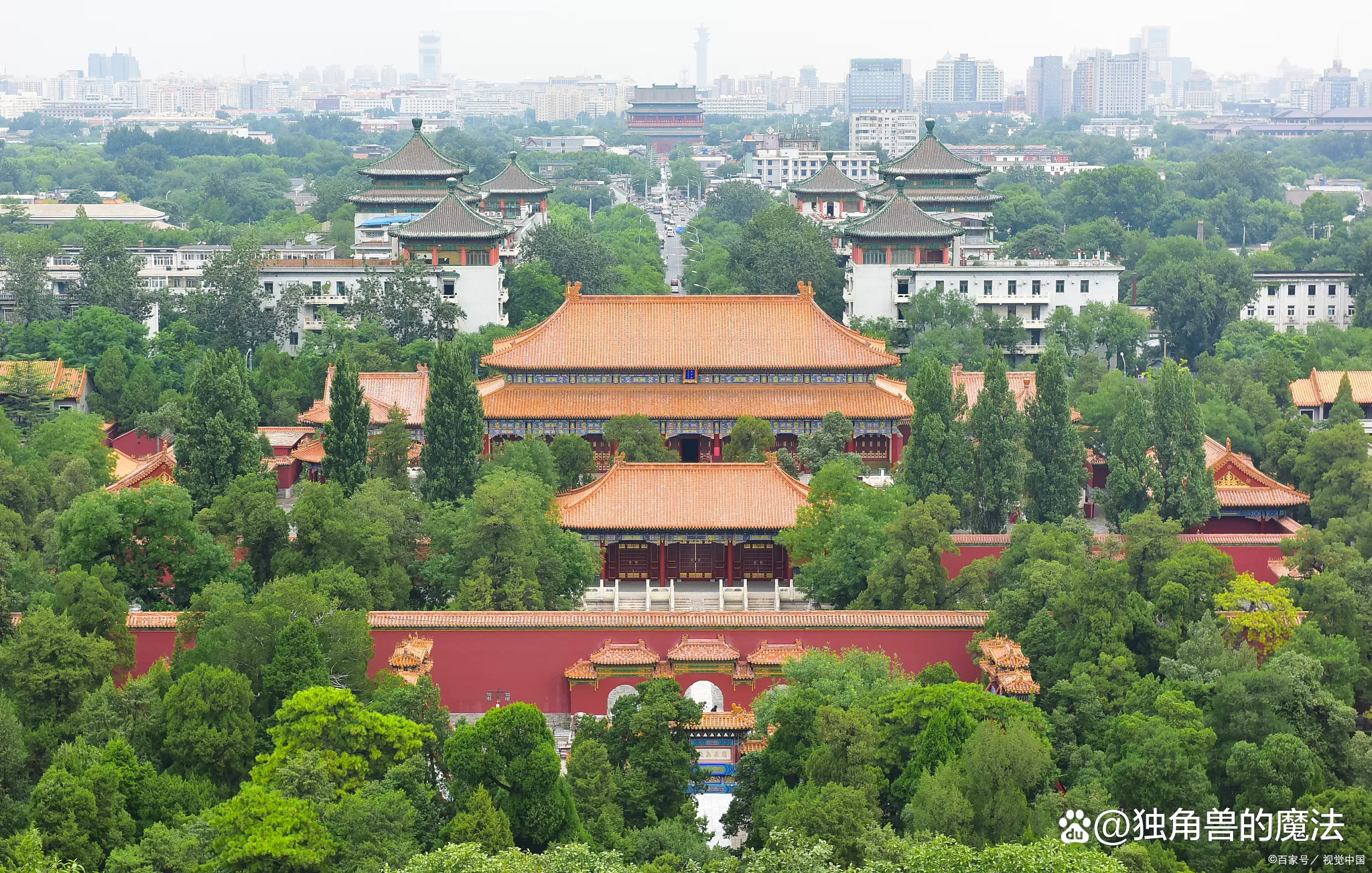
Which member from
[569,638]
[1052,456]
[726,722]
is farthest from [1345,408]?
[726,722]

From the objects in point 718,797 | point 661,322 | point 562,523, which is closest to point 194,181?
point 661,322

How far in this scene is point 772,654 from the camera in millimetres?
28047

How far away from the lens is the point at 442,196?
6525 centimetres

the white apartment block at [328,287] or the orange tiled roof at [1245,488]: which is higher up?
the white apartment block at [328,287]

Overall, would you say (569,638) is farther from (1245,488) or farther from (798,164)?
(798,164)

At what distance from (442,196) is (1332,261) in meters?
31.8

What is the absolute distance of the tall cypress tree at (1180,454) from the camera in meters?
33.6

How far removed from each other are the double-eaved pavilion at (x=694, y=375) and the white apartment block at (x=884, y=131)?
109 m

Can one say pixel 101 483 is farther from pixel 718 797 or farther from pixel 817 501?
pixel 718 797

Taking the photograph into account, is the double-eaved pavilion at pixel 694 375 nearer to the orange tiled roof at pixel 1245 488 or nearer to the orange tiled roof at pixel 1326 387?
the orange tiled roof at pixel 1245 488

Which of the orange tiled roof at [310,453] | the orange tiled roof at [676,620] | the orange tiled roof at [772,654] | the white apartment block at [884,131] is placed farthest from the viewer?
the white apartment block at [884,131]

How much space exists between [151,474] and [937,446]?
1394 centimetres

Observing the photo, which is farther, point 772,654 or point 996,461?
point 996,461

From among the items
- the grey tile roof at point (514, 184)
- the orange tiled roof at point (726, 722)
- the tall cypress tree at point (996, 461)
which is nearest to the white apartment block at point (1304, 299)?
the grey tile roof at point (514, 184)
